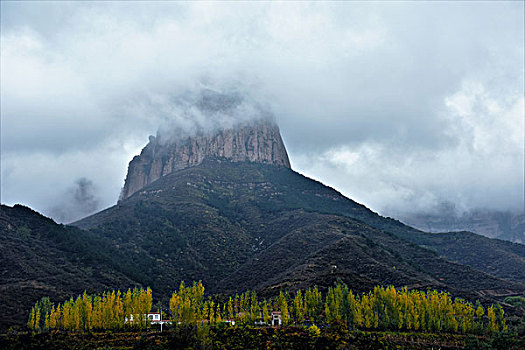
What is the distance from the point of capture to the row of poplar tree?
96688 mm

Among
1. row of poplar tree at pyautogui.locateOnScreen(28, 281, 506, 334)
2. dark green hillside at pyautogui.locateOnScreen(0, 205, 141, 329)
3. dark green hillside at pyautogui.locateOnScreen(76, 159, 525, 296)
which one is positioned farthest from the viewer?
dark green hillside at pyautogui.locateOnScreen(76, 159, 525, 296)

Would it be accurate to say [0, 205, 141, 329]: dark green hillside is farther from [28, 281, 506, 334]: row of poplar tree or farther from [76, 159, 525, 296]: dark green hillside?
[76, 159, 525, 296]: dark green hillside

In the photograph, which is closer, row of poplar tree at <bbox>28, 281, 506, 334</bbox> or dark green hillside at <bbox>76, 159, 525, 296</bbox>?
row of poplar tree at <bbox>28, 281, 506, 334</bbox>

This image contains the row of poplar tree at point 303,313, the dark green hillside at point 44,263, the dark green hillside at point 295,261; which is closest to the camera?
the row of poplar tree at point 303,313

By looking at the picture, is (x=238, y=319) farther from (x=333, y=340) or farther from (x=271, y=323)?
(x=333, y=340)

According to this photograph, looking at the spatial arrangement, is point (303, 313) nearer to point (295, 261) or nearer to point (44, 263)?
point (295, 261)

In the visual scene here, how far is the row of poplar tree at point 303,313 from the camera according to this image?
96.7 metres

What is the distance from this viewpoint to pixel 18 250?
14275 centimetres

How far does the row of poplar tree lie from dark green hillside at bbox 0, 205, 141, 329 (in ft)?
32.4

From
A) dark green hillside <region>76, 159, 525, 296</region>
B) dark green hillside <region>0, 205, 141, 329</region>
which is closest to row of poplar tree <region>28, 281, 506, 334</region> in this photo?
dark green hillside <region>0, 205, 141, 329</region>

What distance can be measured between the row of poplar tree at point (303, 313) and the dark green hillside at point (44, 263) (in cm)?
988

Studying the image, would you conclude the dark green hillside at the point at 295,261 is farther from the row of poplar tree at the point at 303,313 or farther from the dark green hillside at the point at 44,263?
the row of poplar tree at the point at 303,313

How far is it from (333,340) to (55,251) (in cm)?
10723

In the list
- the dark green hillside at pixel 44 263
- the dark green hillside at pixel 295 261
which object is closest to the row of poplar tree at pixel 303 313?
the dark green hillside at pixel 44 263
